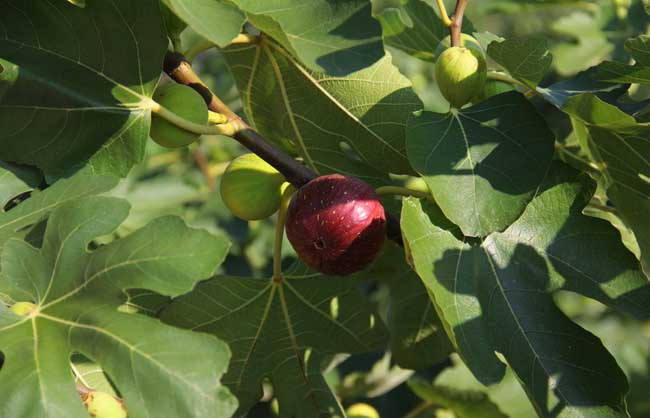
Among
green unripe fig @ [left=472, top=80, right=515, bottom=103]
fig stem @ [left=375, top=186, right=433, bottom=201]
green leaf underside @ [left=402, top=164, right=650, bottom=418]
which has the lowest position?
green leaf underside @ [left=402, top=164, right=650, bottom=418]

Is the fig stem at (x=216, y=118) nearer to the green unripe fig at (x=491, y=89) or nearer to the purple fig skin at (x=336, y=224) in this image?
the purple fig skin at (x=336, y=224)

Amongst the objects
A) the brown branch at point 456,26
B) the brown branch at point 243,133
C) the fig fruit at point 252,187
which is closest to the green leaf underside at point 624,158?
the brown branch at point 456,26

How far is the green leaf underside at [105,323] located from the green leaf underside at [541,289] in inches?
12.5

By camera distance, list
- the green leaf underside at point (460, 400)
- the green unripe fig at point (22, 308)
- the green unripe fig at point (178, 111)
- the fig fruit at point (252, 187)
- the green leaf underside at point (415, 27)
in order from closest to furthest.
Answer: the green unripe fig at point (22, 308)
the green unripe fig at point (178, 111)
the fig fruit at point (252, 187)
the green leaf underside at point (415, 27)
the green leaf underside at point (460, 400)

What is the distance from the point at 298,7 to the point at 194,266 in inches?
13.8

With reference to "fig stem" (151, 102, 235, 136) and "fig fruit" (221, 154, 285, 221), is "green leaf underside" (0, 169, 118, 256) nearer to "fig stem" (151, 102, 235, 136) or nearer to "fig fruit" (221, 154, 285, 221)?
"fig stem" (151, 102, 235, 136)

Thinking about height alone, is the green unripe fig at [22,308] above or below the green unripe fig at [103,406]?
above

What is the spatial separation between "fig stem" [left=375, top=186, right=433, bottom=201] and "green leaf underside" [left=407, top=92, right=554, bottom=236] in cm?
8

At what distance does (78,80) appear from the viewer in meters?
1.24

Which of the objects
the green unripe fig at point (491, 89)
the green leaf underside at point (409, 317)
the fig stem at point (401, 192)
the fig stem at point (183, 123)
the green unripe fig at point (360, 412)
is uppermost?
the fig stem at point (183, 123)

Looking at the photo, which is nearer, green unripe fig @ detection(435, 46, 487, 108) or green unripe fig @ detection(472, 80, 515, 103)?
green unripe fig @ detection(435, 46, 487, 108)

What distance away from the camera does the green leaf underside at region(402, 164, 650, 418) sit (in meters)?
1.23

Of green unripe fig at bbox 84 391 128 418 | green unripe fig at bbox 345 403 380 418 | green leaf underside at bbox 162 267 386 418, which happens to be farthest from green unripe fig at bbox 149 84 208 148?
green unripe fig at bbox 345 403 380 418

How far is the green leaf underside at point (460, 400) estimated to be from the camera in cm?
180
